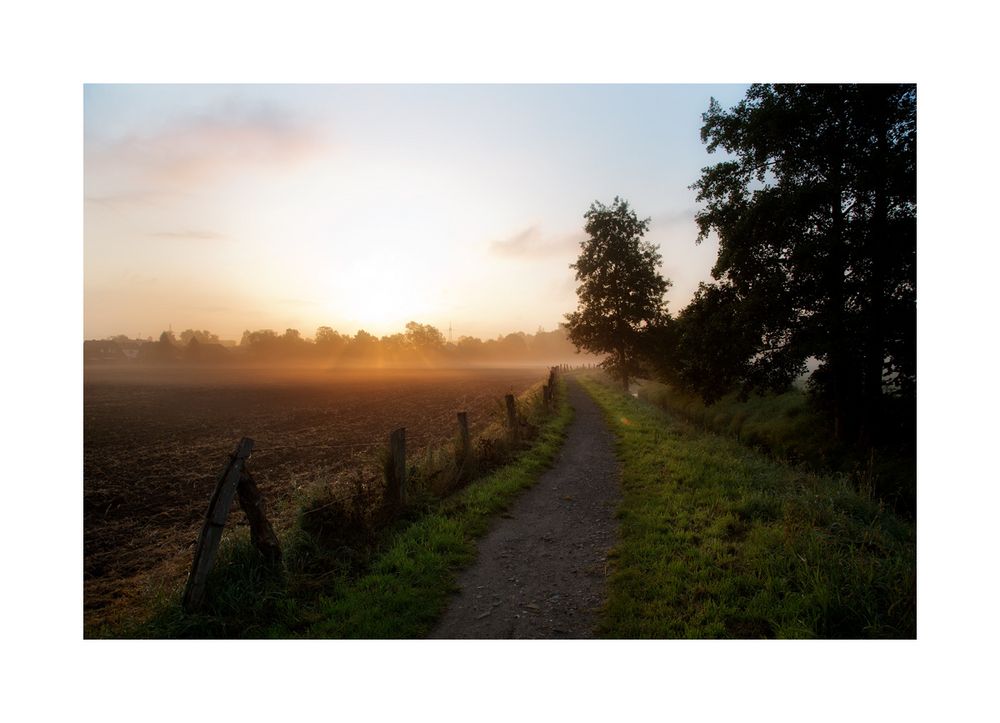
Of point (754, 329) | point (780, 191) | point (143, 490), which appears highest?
point (780, 191)

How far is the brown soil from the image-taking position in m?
6.50

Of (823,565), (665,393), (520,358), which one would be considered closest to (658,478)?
(823,565)

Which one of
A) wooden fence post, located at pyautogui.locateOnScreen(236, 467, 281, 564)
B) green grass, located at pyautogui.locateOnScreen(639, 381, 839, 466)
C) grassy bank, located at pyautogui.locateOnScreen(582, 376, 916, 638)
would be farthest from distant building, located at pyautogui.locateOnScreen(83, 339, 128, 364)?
green grass, located at pyautogui.locateOnScreen(639, 381, 839, 466)

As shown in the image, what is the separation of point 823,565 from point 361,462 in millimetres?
11884

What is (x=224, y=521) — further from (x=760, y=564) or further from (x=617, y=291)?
(x=617, y=291)

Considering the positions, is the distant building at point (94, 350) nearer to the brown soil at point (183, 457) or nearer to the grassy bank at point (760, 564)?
the brown soil at point (183, 457)

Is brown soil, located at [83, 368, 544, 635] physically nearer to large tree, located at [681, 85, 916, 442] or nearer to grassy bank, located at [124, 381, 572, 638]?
grassy bank, located at [124, 381, 572, 638]

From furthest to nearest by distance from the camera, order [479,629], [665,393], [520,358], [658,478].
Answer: [520,358], [665,393], [658,478], [479,629]

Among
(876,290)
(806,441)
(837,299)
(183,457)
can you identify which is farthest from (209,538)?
(806,441)

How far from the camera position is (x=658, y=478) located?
30.5 ft

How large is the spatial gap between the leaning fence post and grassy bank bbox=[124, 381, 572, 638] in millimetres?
327

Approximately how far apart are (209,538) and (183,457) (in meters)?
13.0

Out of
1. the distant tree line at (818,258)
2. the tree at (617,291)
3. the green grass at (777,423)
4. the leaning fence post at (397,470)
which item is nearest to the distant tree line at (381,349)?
the tree at (617,291)

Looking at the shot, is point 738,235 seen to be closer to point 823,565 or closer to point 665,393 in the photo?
point 823,565
